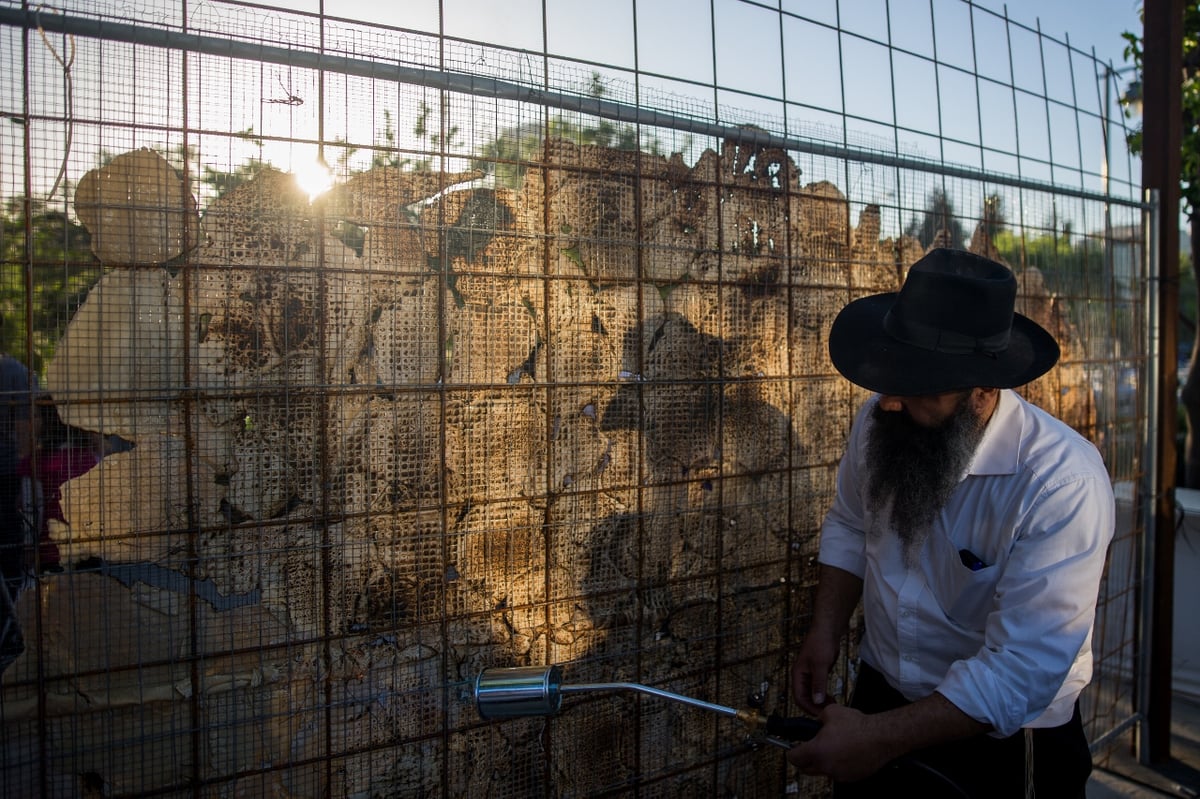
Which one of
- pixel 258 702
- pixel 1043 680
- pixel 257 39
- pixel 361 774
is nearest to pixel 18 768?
pixel 258 702

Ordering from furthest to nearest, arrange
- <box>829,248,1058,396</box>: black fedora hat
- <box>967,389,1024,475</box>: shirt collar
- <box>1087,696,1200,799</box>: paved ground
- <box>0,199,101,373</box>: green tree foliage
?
<box>1087,696,1200,799</box>: paved ground, <box>967,389,1024,475</box>: shirt collar, <box>829,248,1058,396</box>: black fedora hat, <box>0,199,101,373</box>: green tree foliage

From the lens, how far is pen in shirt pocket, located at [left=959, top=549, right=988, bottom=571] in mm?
2154

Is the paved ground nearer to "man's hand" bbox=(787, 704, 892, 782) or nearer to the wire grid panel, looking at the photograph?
the wire grid panel

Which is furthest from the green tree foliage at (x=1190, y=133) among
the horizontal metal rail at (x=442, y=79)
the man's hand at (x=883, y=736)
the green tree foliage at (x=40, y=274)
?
the green tree foliage at (x=40, y=274)

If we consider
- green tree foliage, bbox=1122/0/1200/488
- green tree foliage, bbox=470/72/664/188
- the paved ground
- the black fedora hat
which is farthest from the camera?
green tree foliage, bbox=1122/0/1200/488

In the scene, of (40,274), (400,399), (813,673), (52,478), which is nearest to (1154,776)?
(813,673)

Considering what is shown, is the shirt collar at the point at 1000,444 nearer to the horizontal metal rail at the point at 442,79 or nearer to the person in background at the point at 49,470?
the horizontal metal rail at the point at 442,79

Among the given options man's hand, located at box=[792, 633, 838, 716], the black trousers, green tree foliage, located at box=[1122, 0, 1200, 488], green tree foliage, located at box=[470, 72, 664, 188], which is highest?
green tree foliage, located at box=[1122, 0, 1200, 488]

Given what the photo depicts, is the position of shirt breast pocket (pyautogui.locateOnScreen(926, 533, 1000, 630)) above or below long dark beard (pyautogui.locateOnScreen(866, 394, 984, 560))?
below

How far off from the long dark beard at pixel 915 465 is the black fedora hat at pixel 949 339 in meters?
0.18

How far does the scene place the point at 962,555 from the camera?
2189 mm

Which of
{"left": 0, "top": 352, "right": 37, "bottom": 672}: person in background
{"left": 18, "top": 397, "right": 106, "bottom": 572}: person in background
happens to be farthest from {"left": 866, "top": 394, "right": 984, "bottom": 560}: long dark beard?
{"left": 0, "top": 352, "right": 37, "bottom": 672}: person in background

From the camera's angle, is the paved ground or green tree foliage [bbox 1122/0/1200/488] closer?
the paved ground

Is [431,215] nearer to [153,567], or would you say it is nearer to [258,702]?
[153,567]
